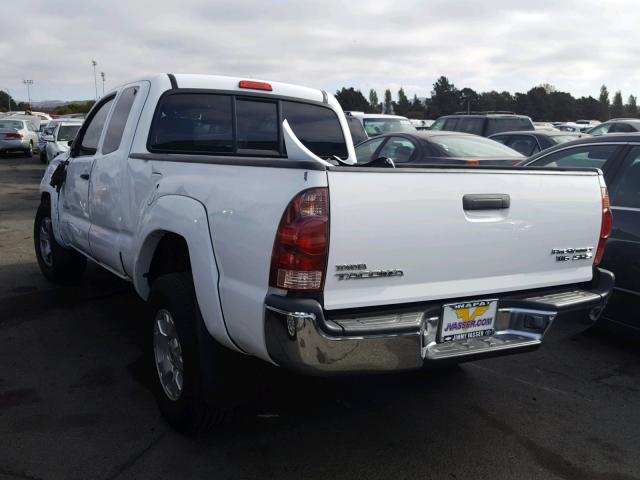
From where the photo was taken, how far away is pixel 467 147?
8.88 metres

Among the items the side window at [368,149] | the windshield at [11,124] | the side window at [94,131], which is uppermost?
the side window at [94,131]

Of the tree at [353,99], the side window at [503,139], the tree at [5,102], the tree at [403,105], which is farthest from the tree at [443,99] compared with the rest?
the tree at [5,102]

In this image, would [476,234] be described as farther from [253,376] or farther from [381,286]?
[253,376]

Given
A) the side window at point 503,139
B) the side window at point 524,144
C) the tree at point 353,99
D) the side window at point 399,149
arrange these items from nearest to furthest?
the side window at point 399,149 < the side window at point 524,144 < the side window at point 503,139 < the tree at point 353,99

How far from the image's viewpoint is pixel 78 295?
20.2ft

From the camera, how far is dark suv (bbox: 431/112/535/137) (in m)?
15.4

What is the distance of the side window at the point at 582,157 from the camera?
199 inches

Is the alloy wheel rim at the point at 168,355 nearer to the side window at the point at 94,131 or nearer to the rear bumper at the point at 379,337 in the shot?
the rear bumper at the point at 379,337

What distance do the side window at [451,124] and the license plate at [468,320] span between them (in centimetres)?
1355

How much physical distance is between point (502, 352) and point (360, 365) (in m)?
0.81

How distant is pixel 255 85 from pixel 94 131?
4.97 ft

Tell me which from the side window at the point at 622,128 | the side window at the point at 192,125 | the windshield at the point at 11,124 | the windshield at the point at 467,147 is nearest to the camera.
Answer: the side window at the point at 192,125

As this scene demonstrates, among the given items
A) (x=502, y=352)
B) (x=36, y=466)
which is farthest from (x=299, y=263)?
(x=36, y=466)

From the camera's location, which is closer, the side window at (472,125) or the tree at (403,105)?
the side window at (472,125)
